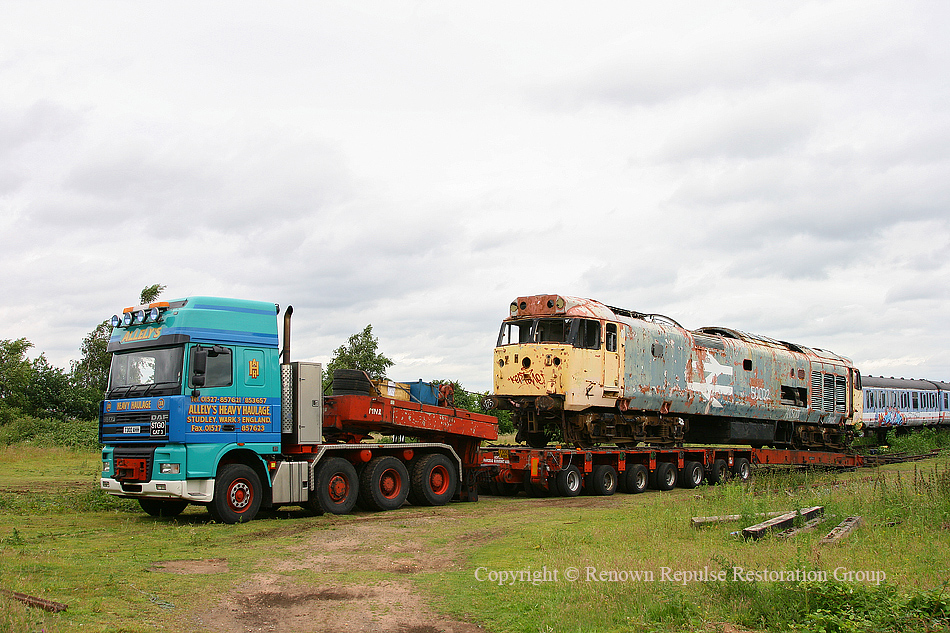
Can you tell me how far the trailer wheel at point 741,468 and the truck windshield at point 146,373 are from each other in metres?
17.2

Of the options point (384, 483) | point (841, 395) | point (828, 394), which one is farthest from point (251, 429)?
point (841, 395)

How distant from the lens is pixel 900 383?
4438 centimetres

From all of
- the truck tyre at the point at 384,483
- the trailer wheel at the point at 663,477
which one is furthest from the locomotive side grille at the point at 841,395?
the truck tyre at the point at 384,483

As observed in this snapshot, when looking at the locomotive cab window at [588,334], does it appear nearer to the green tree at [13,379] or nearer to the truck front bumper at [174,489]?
the truck front bumper at [174,489]

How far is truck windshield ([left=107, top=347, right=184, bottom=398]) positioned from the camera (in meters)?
13.5

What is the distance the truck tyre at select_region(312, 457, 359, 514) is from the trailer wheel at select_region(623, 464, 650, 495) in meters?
7.81

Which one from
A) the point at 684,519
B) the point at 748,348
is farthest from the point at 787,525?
the point at 748,348

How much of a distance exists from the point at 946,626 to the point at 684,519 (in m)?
6.83

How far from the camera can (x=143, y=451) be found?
1356cm

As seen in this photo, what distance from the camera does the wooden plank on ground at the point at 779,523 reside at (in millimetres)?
10898

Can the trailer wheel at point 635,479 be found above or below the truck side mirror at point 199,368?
below

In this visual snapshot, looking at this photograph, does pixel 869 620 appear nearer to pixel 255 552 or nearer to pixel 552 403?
pixel 255 552

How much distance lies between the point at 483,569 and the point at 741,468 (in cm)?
1658

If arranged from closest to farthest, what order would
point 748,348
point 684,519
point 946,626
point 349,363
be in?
point 946,626 < point 684,519 < point 748,348 < point 349,363
